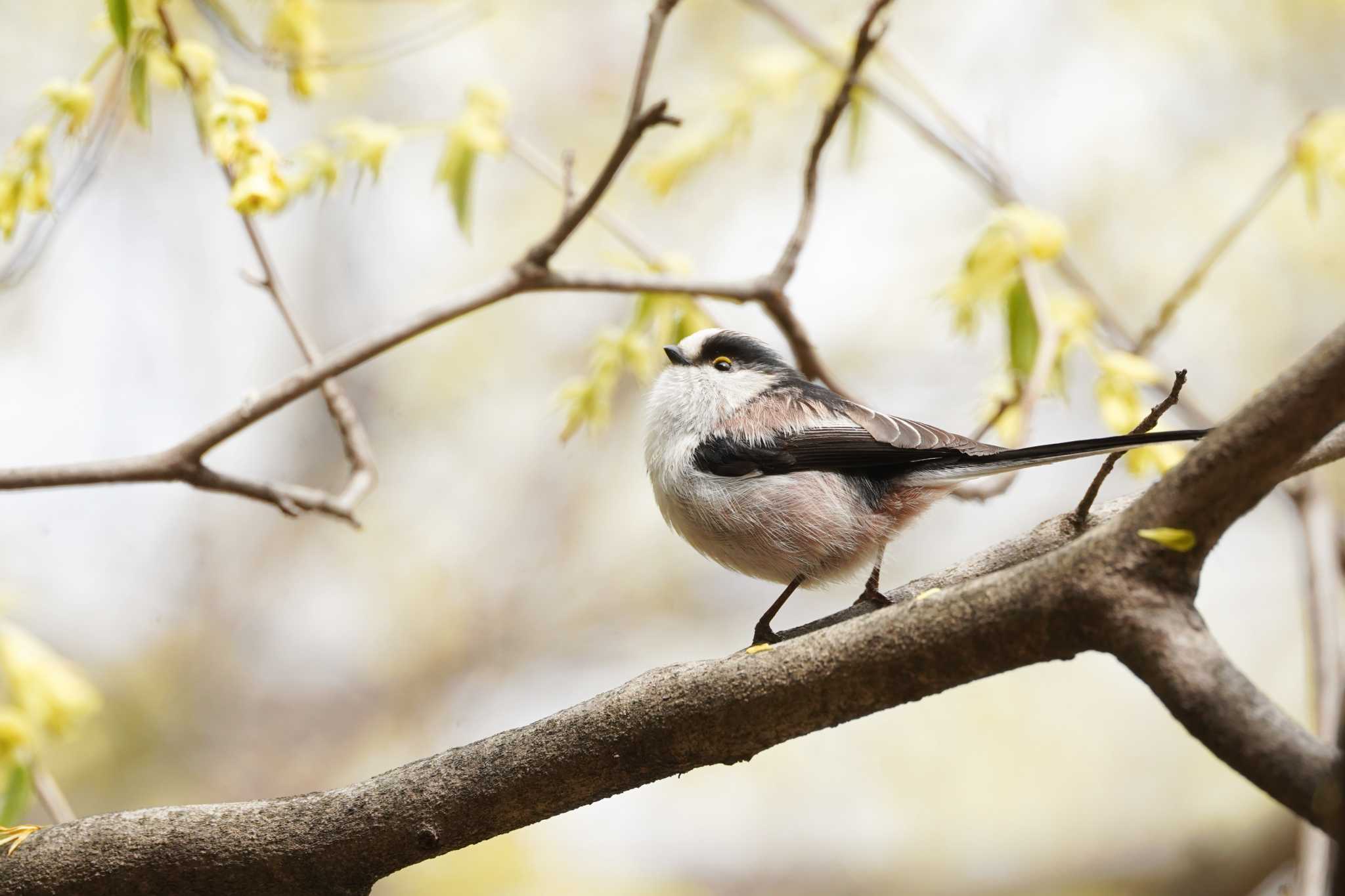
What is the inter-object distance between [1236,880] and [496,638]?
4.19 meters

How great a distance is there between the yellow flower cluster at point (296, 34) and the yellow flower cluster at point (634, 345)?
1.17 metres

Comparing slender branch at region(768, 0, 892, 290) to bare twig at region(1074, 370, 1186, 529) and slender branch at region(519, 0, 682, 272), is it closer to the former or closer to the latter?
slender branch at region(519, 0, 682, 272)

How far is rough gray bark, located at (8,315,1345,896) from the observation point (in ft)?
4.05

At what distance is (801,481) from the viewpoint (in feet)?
8.48

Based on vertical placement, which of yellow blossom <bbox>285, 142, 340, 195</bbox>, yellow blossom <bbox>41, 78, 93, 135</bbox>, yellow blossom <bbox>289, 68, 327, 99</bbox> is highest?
yellow blossom <bbox>289, 68, 327, 99</bbox>

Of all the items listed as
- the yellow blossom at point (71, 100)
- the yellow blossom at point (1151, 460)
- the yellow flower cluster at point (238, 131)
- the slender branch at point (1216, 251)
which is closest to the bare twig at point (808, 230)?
the yellow blossom at point (1151, 460)

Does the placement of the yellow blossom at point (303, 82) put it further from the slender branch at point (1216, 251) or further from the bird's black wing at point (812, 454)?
the slender branch at point (1216, 251)

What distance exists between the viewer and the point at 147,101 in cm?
258

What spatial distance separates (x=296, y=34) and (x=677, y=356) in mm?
1561

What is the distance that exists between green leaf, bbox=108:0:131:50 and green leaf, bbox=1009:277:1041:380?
235 cm

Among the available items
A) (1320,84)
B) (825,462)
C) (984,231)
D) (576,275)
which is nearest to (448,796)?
(825,462)

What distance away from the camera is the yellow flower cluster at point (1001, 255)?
3.04m

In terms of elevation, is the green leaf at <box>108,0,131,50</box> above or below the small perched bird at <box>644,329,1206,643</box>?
above

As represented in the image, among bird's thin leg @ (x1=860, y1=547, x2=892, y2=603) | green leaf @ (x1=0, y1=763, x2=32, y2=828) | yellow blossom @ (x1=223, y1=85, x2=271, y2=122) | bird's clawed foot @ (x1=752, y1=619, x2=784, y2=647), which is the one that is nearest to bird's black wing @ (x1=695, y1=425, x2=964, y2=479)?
bird's thin leg @ (x1=860, y1=547, x2=892, y2=603)
